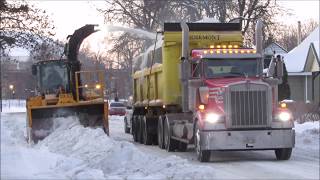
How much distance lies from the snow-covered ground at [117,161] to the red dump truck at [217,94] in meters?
0.53

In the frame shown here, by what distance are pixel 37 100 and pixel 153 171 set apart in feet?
34.6

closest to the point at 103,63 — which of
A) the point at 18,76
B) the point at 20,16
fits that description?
the point at 18,76

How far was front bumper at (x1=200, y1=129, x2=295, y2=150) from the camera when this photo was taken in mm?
14898

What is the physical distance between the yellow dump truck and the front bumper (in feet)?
21.6

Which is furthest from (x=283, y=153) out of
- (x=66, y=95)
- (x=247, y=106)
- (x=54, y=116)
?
(x=66, y=95)

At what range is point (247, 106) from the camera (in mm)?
15039

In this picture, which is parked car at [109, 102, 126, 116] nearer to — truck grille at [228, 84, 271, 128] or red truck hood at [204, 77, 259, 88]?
red truck hood at [204, 77, 259, 88]

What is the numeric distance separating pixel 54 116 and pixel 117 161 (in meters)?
8.63

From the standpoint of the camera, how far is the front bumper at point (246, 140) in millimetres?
14898

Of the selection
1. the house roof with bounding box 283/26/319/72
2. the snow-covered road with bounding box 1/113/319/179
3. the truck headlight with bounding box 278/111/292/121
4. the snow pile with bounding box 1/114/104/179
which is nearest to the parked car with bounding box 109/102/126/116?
the house roof with bounding box 283/26/319/72

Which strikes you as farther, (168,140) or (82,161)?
(168,140)

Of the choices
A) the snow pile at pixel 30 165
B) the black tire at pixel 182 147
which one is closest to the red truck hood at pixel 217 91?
the black tire at pixel 182 147

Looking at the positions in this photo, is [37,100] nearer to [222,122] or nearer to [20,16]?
[222,122]

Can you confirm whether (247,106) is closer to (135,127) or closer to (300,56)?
(135,127)
